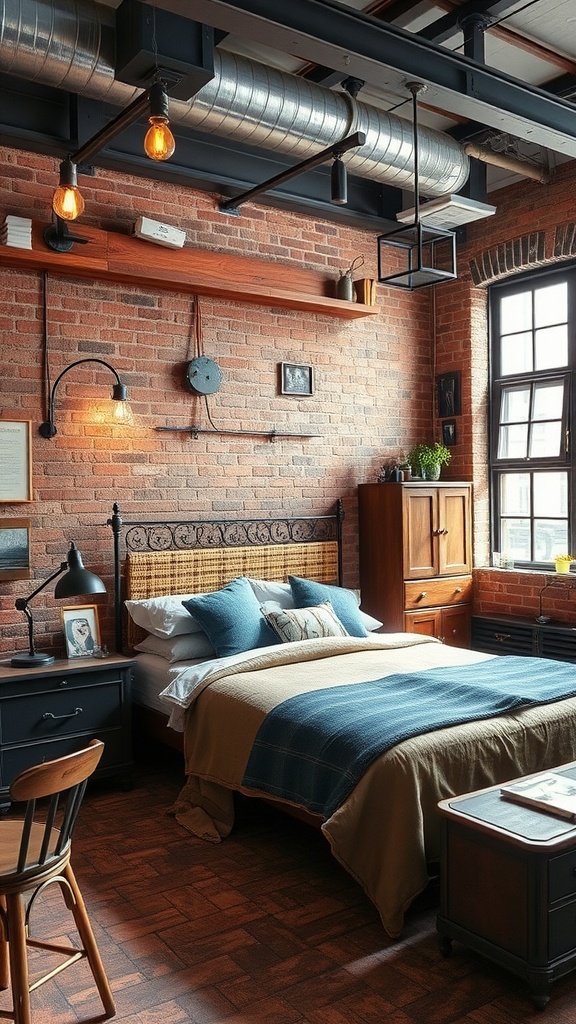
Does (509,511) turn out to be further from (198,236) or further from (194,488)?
(198,236)

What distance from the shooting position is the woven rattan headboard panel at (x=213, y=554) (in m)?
5.26

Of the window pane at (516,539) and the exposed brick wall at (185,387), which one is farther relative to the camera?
the window pane at (516,539)

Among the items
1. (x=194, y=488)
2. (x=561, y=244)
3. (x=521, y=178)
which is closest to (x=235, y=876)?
(x=194, y=488)

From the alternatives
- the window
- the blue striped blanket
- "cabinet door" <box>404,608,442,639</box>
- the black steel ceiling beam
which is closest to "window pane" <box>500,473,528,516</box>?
the window

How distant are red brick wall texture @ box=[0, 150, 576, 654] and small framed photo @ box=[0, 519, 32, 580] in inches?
3.5

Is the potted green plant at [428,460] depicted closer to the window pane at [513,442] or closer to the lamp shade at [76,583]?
the window pane at [513,442]

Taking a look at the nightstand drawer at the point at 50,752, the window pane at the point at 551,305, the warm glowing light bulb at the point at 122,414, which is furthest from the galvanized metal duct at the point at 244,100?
the nightstand drawer at the point at 50,752

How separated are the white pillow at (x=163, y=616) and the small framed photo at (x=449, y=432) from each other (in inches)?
108

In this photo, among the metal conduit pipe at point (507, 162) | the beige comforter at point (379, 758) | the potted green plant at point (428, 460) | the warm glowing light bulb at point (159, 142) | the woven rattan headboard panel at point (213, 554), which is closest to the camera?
the warm glowing light bulb at point (159, 142)

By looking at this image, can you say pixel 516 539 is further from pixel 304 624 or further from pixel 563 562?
pixel 304 624

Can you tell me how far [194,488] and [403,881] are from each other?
3.08 metres

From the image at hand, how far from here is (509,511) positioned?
6707mm

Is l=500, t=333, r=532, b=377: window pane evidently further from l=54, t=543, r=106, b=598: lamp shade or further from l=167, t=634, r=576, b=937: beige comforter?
l=54, t=543, r=106, b=598: lamp shade

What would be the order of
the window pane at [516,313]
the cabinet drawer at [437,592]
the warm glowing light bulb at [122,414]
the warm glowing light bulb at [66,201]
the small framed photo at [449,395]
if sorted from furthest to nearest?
the small framed photo at [449,395] < the window pane at [516,313] < the cabinet drawer at [437,592] < the warm glowing light bulb at [122,414] < the warm glowing light bulb at [66,201]
